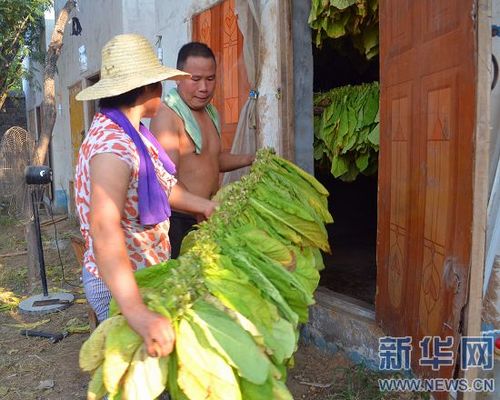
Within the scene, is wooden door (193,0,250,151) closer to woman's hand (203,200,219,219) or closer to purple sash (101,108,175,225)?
woman's hand (203,200,219,219)

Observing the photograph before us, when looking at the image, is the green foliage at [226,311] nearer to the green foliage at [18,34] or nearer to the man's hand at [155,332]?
the man's hand at [155,332]

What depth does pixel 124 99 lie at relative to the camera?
1.85 m

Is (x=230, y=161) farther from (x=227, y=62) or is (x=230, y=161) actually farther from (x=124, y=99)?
(x=227, y=62)

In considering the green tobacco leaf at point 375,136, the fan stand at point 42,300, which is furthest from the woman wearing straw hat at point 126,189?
the fan stand at point 42,300

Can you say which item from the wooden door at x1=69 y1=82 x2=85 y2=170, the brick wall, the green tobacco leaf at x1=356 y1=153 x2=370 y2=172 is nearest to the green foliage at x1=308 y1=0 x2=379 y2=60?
the green tobacco leaf at x1=356 y1=153 x2=370 y2=172

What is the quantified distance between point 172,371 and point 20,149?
5328 mm

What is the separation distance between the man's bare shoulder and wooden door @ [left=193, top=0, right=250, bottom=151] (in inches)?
57.0

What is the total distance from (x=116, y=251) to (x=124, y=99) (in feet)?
2.13

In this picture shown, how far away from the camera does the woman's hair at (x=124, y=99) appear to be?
1.85m

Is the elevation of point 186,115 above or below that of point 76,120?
below

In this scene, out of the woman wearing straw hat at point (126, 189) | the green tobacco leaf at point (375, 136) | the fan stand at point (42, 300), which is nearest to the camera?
the woman wearing straw hat at point (126, 189)

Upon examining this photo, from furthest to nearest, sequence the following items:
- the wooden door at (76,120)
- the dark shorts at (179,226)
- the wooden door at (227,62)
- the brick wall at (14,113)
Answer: the brick wall at (14,113), the wooden door at (76,120), the wooden door at (227,62), the dark shorts at (179,226)

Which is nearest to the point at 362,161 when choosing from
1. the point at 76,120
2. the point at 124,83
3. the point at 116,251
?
the point at 124,83

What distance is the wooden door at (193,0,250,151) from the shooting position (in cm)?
422
